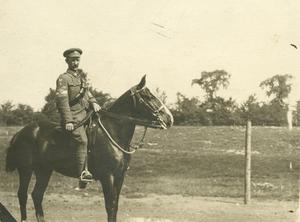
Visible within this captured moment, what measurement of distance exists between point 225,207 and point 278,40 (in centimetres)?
349

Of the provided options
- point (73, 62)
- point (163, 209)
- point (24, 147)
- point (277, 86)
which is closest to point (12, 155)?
point (24, 147)

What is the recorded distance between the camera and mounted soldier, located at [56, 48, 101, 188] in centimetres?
748

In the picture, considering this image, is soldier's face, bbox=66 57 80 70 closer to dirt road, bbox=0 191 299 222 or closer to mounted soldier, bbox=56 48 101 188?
mounted soldier, bbox=56 48 101 188

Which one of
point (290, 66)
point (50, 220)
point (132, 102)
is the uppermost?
point (290, 66)

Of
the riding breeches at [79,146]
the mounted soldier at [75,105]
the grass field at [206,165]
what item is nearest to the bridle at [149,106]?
the mounted soldier at [75,105]

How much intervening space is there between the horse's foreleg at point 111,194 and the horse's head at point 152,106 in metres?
1.01

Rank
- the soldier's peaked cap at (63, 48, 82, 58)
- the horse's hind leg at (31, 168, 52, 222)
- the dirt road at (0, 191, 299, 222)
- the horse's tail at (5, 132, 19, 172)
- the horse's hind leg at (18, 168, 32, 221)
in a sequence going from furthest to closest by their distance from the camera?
the dirt road at (0, 191, 299, 222), the horse's tail at (5, 132, 19, 172), the horse's hind leg at (18, 168, 32, 221), the horse's hind leg at (31, 168, 52, 222), the soldier's peaked cap at (63, 48, 82, 58)

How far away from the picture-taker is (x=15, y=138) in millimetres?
8258

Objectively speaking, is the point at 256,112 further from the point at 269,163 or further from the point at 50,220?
the point at 50,220

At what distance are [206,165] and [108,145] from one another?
1011cm

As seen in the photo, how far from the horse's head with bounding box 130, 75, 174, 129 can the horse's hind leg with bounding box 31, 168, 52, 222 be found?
1890mm

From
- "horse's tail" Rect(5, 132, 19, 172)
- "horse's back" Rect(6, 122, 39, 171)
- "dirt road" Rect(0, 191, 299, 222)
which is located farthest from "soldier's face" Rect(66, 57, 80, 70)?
"dirt road" Rect(0, 191, 299, 222)

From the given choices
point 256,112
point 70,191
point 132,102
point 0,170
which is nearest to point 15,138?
point 132,102

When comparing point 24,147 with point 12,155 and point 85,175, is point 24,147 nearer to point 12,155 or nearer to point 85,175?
point 12,155
